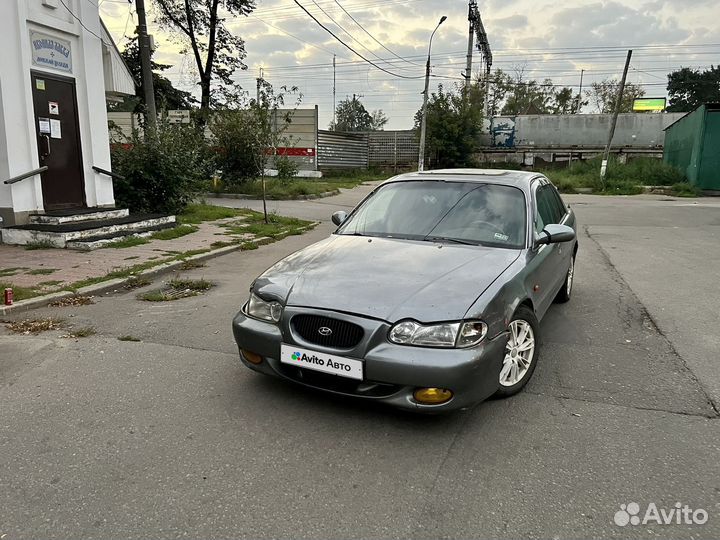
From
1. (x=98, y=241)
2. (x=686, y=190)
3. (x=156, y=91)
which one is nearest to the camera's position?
(x=98, y=241)

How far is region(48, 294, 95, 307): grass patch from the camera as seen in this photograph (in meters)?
5.92

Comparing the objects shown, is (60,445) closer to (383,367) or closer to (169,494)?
(169,494)

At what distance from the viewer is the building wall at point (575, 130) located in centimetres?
3706

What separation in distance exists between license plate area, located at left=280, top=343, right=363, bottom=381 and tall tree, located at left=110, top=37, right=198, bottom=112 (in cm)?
2914

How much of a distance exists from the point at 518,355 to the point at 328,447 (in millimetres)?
1513

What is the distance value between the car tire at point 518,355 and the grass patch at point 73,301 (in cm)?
476

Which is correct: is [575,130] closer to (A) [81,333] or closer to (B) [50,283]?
(B) [50,283]

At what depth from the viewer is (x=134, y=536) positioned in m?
2.30

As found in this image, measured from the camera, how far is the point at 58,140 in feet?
32.6

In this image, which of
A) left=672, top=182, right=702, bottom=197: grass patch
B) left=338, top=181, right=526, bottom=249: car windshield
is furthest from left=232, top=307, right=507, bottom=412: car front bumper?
left=672, top=182, right=702, bottom=197: grass patch

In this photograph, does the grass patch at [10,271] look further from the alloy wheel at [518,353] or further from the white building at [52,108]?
the alloy wheel at [518,353]

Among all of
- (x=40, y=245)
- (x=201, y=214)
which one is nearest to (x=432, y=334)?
(x=40, y=245)

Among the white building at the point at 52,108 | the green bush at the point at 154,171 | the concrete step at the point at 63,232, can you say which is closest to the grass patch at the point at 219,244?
the concrete step at the point at 63,232

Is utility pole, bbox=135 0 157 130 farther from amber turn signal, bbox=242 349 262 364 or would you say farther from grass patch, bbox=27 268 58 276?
amber turn signal, bbox=242 349 262 364
